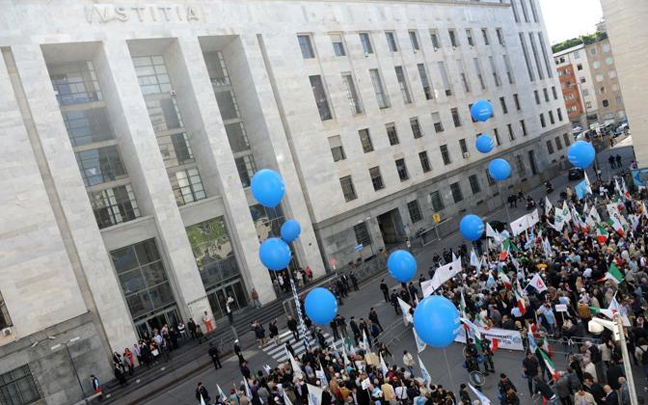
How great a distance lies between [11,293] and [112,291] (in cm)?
512

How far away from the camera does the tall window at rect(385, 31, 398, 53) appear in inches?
1813

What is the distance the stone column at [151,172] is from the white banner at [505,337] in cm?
1954

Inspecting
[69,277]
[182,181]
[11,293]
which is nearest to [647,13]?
[182,181]

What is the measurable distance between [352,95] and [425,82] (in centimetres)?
998

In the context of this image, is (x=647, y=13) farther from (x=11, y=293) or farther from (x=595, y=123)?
(x=595, y=123)

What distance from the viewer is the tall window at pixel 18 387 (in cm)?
2534

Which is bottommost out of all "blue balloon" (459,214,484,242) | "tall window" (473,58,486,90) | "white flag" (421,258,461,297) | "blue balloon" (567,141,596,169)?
"white flag" (421,258,461,297)

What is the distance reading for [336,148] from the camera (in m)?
40.9

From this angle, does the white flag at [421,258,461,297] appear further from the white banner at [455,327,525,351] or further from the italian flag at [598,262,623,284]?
the italian flag at [598,262,623,284]

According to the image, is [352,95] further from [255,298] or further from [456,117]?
[255,298]

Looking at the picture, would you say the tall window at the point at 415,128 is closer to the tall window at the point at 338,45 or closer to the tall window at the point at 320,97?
the tall window at the point at 338,45

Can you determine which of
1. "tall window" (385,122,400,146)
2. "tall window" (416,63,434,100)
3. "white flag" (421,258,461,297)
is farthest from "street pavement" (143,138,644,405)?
"tall window" (416,63,434,100)

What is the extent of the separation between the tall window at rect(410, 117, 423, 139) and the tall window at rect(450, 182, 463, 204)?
20.3ft

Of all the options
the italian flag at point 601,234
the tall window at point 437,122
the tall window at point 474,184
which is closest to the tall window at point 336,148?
the tall window at point 437,122
